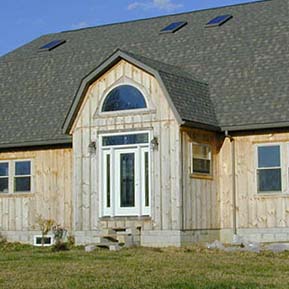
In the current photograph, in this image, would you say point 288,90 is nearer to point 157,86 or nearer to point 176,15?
point 157,86

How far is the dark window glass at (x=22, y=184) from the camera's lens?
2620 cm

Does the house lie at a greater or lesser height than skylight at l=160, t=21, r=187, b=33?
lesser

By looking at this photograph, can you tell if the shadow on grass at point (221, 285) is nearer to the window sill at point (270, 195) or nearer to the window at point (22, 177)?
the window sill at point (270, 195)

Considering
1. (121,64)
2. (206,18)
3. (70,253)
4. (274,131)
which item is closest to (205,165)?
(274,131)

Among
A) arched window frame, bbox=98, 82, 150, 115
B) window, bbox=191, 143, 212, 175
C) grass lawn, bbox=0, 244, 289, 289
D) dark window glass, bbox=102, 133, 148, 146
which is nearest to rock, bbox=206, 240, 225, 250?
grass lawn, bbox=0, 244, 289, 289

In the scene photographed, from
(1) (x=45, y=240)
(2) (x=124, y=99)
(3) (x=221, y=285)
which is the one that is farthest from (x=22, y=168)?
(3) (x=221, y=285)

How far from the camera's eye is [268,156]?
22703 mm

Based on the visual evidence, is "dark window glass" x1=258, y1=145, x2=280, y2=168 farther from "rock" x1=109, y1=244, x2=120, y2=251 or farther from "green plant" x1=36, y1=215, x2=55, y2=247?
"green plant" x1=36, y1=215, x2=55, y2=247

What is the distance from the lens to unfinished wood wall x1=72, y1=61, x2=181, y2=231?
21.8m

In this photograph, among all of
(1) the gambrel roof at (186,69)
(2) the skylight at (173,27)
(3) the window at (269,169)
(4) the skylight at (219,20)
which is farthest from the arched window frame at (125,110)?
(2) the skylight at (173,27)

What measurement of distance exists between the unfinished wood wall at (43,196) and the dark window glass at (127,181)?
10.2 feet

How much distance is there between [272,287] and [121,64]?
471 inches

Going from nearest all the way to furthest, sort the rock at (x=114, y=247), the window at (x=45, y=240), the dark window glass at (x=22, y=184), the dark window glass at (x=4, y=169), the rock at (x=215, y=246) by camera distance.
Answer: the rock at (x=215, y=246)
the rock at (x=114, y=247)
the window at (x=45, y=240)
the dark window glass at (x=22, y=184)
the dark window glass at (x=4, y=169)

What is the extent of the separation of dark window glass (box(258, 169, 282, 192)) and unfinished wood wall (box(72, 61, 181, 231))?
2.60 m
